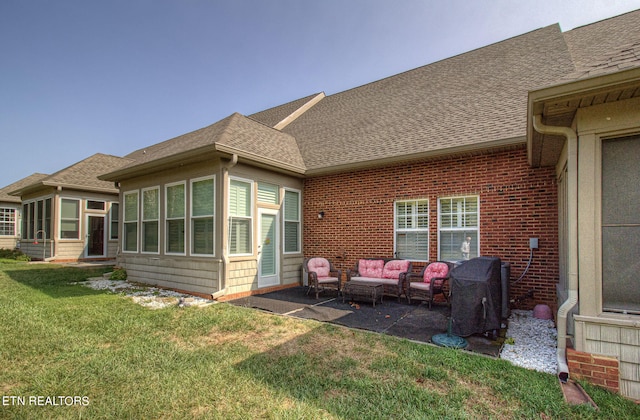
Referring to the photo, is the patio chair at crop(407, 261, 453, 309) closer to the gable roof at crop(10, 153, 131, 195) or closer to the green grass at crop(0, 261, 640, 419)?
the green grass at crop(0, 261, 640, 419)

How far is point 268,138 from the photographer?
9.83 metres

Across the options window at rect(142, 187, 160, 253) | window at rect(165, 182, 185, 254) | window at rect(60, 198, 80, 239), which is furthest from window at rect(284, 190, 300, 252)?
window at rect(60, 198, 80, 239)

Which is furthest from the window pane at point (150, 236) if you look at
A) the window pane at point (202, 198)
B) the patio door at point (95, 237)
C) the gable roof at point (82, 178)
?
the patio door at point (95, 237)

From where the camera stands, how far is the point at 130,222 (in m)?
10.0

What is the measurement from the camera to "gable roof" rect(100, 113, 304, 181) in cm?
742

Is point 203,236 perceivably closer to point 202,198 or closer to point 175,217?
point 202,198

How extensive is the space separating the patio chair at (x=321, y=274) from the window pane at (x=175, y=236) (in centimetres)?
323

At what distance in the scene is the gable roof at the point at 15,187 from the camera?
1953 centimetres

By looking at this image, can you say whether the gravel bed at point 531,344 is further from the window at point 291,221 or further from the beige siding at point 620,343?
the window at point 291,221

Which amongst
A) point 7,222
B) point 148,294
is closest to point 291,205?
point 148,294

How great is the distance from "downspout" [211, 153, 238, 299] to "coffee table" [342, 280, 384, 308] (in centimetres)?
272

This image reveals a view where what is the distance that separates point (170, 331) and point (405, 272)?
4894mm

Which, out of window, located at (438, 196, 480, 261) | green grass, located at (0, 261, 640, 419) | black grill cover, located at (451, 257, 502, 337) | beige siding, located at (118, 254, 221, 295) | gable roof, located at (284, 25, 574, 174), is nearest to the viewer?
green grass, located at (0, 261, 640, 419)

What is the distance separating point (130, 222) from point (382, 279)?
25.6 ft
